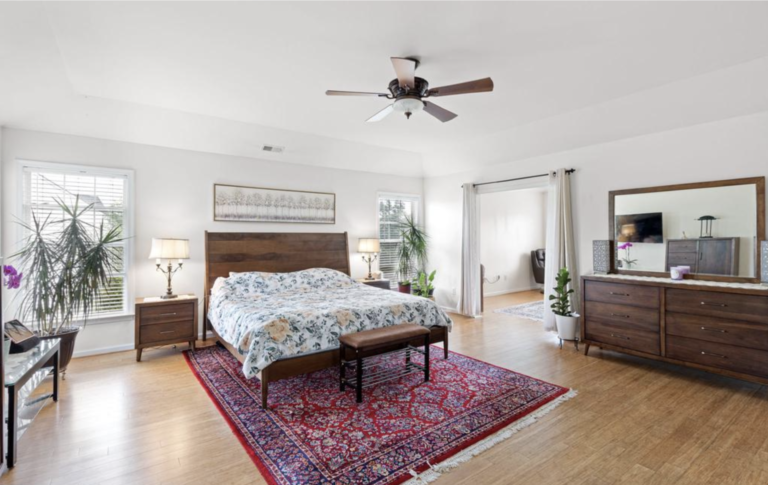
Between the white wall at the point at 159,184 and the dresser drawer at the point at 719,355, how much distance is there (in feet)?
15.1

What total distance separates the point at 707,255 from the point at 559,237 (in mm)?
1530

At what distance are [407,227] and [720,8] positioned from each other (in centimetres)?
497

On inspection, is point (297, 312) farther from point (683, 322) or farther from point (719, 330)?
point (719, 330)

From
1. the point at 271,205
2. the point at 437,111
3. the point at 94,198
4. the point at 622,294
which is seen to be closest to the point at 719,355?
the point at 622,294

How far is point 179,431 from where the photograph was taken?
8.43ft

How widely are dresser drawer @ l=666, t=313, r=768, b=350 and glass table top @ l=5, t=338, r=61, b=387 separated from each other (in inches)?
199

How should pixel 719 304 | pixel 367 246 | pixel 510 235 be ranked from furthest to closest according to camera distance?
pixel 510 235
pixel 367 246
pixel 719 304

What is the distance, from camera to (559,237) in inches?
193

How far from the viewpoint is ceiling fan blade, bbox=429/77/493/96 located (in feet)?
8.91

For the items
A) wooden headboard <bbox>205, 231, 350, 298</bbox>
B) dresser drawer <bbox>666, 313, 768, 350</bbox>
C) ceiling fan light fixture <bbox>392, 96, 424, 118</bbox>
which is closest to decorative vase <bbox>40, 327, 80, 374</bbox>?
wooden headboard <bbox>205, 231, 350, 298</bbox>

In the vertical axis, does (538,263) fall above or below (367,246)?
below

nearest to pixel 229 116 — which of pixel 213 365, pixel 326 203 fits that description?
pixel 326 203

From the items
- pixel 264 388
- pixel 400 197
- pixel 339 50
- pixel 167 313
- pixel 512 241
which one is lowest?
pixel 264 388

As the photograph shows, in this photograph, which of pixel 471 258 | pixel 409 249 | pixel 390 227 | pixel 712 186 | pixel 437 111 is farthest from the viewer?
pixel 390 227
